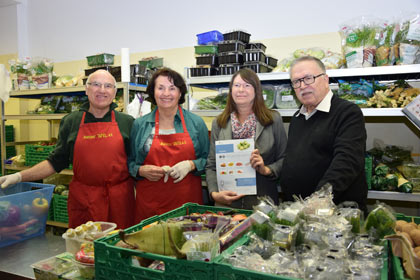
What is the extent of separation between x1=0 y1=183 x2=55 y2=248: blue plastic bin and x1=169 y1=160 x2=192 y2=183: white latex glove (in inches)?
31.2

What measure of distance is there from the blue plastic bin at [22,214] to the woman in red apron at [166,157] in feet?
2.06

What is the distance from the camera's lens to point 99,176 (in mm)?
2385

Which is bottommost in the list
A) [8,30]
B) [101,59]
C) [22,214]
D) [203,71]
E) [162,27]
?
[22,214]

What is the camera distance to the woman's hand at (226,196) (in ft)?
7.22

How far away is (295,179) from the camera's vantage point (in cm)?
205

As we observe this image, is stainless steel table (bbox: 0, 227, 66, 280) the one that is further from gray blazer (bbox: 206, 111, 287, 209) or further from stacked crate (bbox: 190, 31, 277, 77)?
stacked crate (bbox: 190, 31, 277, 77)

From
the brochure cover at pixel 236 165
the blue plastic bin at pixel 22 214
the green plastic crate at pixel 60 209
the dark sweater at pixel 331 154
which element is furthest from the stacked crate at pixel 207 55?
the green plastic crate at pixel 60 209

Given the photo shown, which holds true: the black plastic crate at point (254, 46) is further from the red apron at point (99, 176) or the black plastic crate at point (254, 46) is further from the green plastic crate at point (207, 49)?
the red apron at point (99, 176)

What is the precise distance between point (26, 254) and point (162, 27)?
3.56m

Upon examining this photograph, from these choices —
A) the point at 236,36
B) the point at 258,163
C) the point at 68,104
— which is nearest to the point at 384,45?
the point at 236,36

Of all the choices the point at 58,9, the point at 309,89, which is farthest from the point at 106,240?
the point at 58,9

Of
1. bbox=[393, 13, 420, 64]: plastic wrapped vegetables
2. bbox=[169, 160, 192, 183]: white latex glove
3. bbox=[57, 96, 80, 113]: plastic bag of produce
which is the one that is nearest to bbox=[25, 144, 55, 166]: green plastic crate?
bbox=[57, 96, 80, 113]: plastic bag of produce

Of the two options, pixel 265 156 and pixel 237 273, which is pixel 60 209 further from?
pixel 237 273

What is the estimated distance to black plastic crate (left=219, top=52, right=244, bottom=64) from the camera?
3.15 meters
